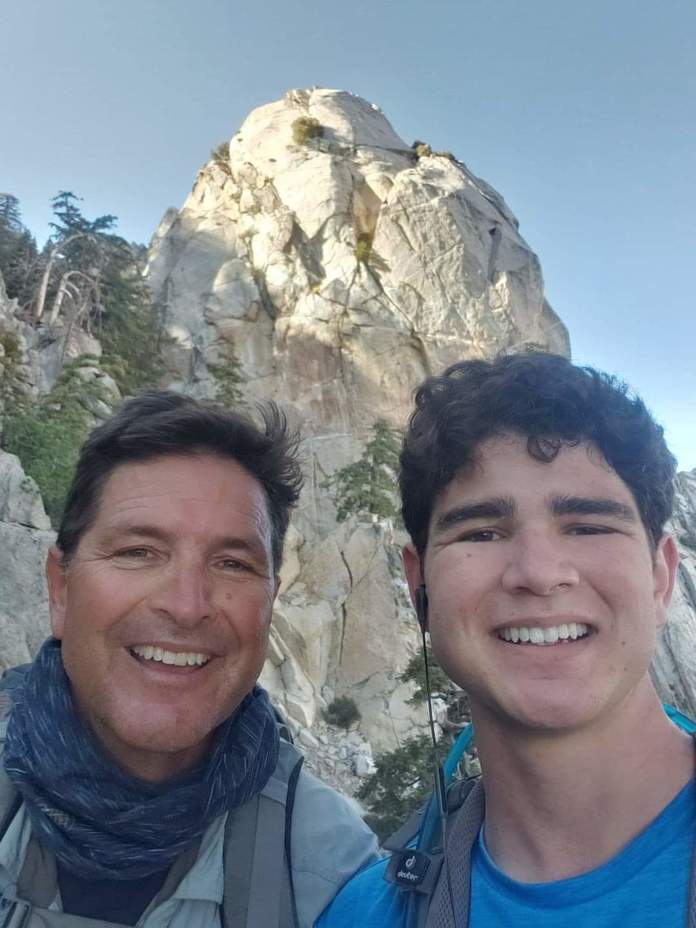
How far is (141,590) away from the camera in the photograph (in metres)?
2.33

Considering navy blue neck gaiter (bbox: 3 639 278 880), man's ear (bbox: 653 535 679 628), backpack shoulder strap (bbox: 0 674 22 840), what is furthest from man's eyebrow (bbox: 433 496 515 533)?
backpack shoulder strap (bbox: 0 674 22 840)

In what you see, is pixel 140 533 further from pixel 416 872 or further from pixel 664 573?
pixel 664 573

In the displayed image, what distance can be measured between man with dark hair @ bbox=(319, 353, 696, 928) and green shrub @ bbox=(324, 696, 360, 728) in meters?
17.8

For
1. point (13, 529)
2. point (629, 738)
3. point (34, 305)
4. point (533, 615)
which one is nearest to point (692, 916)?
point (629, 738)

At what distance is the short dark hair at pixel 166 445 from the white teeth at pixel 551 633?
126cm

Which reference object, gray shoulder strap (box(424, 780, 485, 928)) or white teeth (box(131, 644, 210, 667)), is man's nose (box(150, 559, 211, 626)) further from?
gray shoulder strap (box(424, 780, 485, 928))

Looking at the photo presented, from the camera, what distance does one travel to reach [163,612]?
2.31m

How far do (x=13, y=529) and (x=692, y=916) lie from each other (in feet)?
44.7

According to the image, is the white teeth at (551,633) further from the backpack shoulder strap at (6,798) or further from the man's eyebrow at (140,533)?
the backpack shoulder strap at (6,798)

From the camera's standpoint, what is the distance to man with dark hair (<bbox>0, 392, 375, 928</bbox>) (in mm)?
2094

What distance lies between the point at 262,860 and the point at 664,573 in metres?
1.68

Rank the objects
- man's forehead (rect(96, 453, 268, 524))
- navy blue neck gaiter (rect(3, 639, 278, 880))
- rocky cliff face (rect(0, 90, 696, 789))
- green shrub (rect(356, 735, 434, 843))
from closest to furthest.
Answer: navy blue neck gaiter (rect(3, 639, 278, 880)) < man's forehead (rect(96, 453, 268, 524)) < green shrub (rect(356, 735, 434, 843)) < rocky cliff face (rect(0, 90, 696, 789))

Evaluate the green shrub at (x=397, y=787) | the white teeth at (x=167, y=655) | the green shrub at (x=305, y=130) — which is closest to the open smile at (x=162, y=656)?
the white teeth at (x=167, y=655)

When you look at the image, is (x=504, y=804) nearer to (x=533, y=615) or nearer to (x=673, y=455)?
(x=533, y=615)
